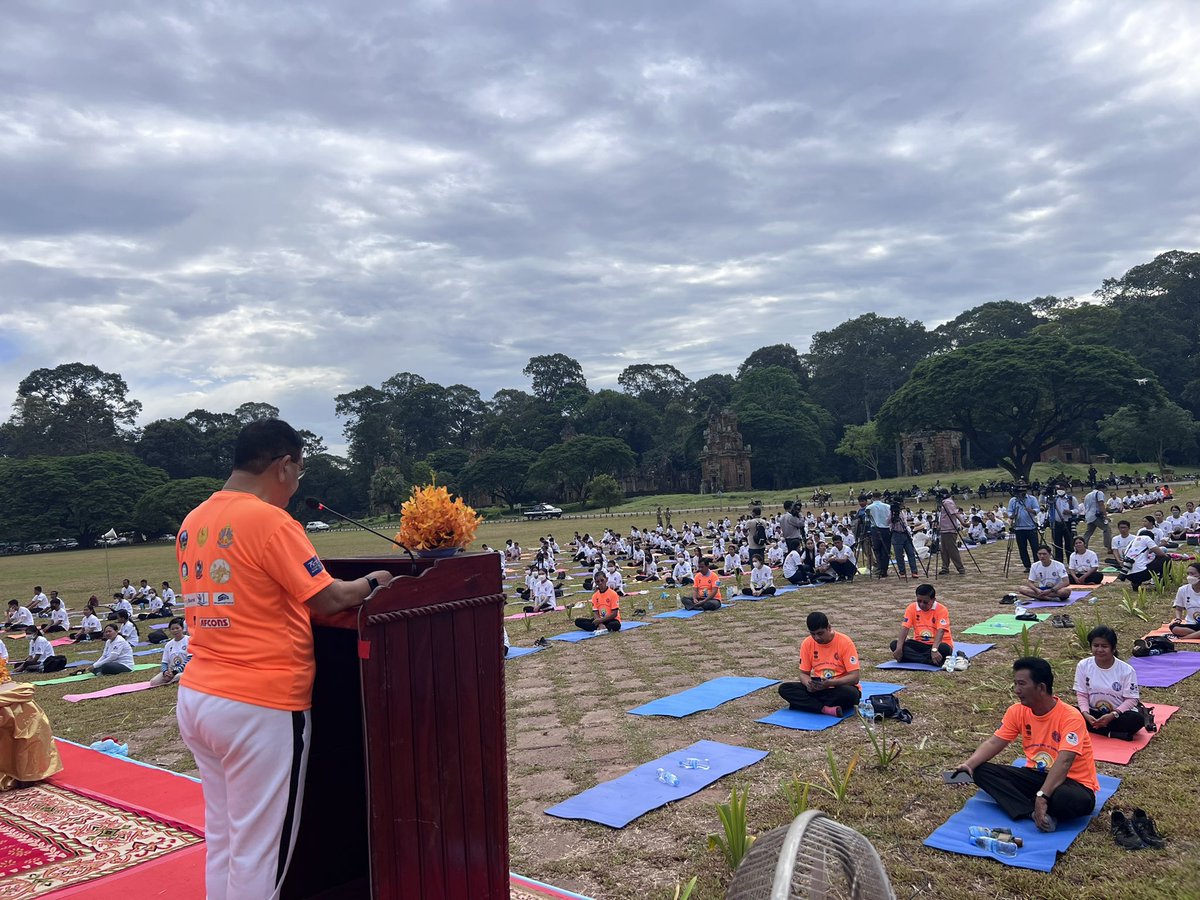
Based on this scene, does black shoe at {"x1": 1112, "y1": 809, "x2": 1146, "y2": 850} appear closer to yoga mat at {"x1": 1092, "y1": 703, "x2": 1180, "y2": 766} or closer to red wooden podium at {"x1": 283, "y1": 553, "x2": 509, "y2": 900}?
yoga mat at {"x1": 1092, "y1": 703, "x2": 1180, "y2": 766}

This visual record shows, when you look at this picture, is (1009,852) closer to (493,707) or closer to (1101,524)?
(493,707)

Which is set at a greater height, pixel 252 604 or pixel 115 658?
pixel 252 604

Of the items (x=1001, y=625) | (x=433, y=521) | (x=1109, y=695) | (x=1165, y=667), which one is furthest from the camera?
(x=1001, y=625)

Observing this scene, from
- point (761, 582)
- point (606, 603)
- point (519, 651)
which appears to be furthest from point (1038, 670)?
point (761, 582)

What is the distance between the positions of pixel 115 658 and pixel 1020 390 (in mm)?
37768

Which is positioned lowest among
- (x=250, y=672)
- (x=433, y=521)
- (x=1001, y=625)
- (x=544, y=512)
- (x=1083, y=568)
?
(x=544, y=512)

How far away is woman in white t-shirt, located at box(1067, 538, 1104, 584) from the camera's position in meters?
11.8

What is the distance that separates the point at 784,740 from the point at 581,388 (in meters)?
72.3

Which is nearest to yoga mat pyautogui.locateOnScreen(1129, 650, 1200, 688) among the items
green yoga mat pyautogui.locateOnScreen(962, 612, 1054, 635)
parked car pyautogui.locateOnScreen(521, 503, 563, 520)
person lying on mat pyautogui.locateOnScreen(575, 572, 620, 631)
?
green yoga mat pyautogui.locateOnScreen(962, 612, 1054, 635)

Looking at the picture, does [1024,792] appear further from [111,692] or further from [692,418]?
[692,418]

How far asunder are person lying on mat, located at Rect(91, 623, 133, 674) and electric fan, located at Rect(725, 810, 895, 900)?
38.8 ft

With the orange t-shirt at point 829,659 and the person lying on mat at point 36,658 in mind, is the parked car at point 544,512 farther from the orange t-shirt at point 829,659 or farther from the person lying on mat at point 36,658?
the orange t-shirt at point 829,659

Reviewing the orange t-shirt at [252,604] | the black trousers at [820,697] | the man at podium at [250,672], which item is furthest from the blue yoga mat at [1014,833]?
the orange t-shirt at [252,604]

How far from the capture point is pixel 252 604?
2.50 meters
